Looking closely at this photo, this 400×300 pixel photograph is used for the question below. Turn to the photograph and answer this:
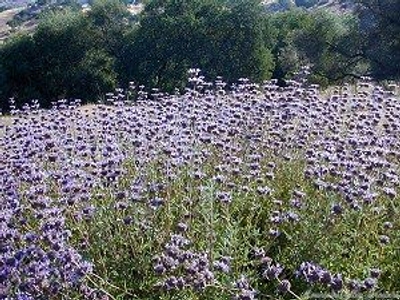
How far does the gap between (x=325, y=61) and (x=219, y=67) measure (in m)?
5.03

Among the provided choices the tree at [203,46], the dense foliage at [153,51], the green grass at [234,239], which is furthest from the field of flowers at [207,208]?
the tree at [203,46]

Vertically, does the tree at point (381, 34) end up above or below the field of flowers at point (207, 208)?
below

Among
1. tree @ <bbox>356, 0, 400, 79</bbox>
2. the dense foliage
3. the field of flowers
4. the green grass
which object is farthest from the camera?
the dense foliage

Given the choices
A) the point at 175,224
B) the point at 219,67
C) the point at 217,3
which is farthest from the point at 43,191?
the point at 217,3

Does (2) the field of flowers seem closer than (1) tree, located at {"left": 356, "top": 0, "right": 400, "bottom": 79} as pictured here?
Yes

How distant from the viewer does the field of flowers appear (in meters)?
2.91

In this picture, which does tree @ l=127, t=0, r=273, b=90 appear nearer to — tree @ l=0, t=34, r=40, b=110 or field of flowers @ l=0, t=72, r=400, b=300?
tree @ l=0, t=34, r=40, b=110

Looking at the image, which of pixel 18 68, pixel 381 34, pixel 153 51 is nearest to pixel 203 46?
pixel 153 51

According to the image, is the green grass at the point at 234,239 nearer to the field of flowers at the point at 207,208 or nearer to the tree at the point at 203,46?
the field of flowers at the point at 207,208

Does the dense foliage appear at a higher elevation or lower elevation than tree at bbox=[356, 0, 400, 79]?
lower

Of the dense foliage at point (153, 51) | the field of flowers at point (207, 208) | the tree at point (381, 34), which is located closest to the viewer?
the field of flowers at point (207, 208)

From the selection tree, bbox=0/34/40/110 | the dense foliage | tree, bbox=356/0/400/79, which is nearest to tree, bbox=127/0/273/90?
the dense foliage

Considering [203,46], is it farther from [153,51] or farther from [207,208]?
[207,208]

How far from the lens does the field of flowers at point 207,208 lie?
2914 mm
